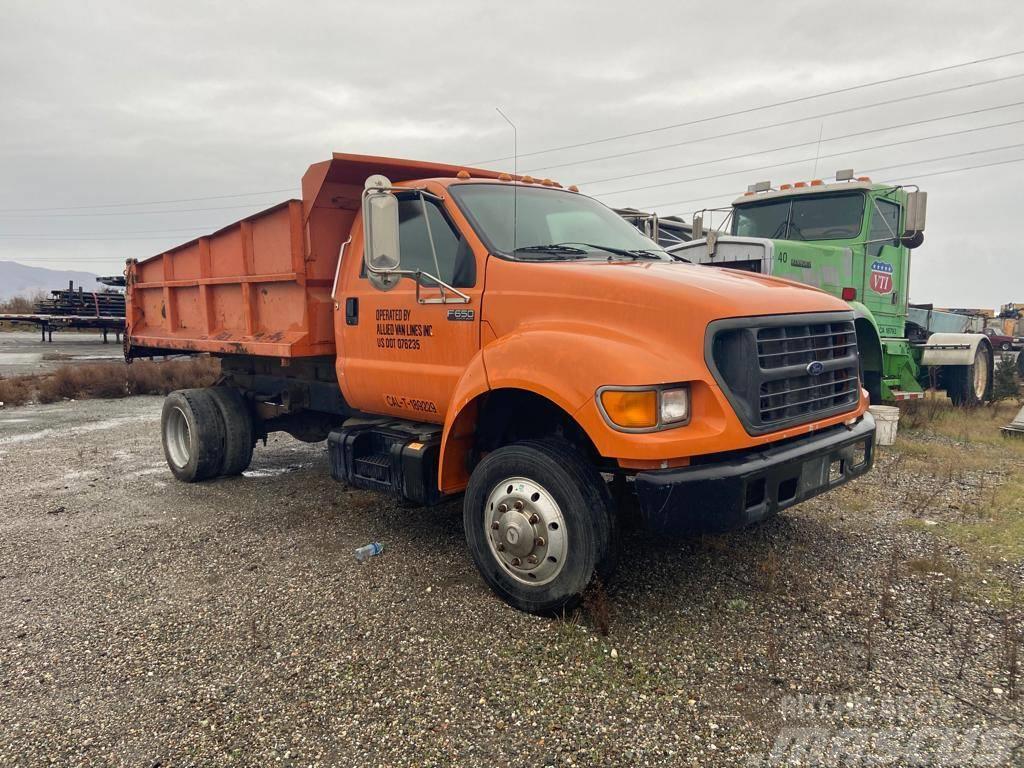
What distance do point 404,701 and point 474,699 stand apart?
0.30 metres

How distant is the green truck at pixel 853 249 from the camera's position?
26.4ft

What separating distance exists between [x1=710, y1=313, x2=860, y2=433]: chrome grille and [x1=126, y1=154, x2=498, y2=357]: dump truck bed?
274cm

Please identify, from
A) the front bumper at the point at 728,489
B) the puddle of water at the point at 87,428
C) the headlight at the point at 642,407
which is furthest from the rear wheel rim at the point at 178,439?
the front bumper at the point at 728,489

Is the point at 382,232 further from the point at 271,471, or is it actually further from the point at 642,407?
the point at 271,471

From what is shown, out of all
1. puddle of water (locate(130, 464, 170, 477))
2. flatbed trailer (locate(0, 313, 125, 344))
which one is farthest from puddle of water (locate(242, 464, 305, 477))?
flatbed trailer (locate(0, 313, 125, 344))

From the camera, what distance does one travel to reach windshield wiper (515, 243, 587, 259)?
4027 mm

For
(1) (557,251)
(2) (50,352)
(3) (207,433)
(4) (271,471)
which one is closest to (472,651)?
(1) (557,251)

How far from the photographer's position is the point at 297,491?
20.4 feet

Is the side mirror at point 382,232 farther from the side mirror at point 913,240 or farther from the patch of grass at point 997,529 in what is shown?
the side mirror at point 913,240

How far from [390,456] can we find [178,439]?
3.41m

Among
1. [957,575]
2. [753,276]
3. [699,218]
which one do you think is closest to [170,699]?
[753,276]

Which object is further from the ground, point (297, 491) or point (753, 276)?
point (753, 276)

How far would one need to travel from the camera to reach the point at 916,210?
8.23 m

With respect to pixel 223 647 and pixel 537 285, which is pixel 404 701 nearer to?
pixel 223 647
